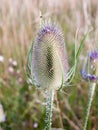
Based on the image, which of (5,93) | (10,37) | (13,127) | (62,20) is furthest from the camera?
(62,20)

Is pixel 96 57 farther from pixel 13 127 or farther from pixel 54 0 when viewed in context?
pixel 54 0

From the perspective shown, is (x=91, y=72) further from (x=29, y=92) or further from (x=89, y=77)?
(x=29, y=92)

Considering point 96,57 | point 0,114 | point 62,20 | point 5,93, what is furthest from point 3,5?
point 96,57

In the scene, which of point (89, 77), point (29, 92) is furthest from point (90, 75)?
point (29, 92)

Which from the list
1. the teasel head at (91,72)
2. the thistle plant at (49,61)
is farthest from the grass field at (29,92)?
the thistle plant at (49,61)

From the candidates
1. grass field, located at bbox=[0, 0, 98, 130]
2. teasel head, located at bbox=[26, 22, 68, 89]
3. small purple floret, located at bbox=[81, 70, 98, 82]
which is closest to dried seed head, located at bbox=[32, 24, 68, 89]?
teasel head, located at bbox=[26, 22, 68, 89]

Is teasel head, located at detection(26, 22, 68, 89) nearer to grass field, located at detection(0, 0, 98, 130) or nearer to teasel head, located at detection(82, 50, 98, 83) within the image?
teasel head, located at detection(82, 50, 98, 83)

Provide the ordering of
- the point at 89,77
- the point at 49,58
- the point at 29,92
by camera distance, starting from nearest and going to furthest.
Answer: the point at 49,58, the point at 89,77, the point at 29,92
